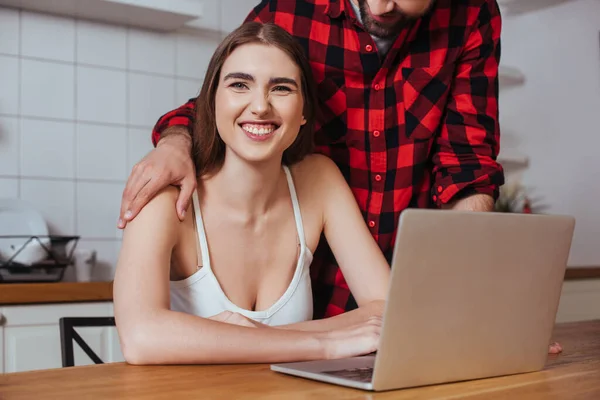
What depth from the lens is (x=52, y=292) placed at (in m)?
2.14

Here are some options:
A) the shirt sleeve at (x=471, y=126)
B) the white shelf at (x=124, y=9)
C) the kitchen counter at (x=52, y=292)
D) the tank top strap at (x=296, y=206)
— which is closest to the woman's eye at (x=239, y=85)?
the tank top strap at (x=296, y=206)

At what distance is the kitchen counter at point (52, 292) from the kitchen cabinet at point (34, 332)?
20mm

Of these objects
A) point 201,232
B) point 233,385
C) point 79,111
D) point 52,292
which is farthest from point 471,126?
point 79,111

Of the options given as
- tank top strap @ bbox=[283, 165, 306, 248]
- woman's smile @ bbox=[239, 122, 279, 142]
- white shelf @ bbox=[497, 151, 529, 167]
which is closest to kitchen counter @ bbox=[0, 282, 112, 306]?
tank top strap @ bbox=[283, 165, 306, 248]

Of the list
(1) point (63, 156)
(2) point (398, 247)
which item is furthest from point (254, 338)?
(1) point (63, 156)

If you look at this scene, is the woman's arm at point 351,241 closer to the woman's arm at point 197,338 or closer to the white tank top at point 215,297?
the white tank top at point 215,297

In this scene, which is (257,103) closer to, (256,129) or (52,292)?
(256,129)

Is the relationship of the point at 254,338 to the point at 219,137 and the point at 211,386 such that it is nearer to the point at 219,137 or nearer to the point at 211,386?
the point at 211,386

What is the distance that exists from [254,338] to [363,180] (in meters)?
0.68

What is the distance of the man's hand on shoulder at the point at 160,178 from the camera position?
3.95ft

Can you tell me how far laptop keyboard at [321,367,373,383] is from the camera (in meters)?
0.82

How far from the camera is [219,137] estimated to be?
1.41 m

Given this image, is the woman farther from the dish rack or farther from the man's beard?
the dish rack

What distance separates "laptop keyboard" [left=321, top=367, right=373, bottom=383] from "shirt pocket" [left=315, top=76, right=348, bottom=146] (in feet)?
2.47
